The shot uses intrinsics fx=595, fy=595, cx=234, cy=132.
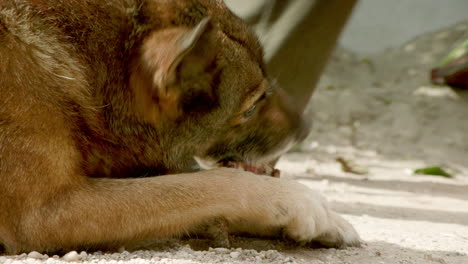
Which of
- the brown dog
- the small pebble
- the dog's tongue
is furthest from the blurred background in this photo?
the small pebble

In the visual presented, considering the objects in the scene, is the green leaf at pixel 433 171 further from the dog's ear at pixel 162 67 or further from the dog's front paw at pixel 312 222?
the dog's ear at pixel 162 67

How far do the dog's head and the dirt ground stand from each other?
443mm

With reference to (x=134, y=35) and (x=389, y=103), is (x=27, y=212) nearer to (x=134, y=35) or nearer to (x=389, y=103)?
(x=134, y=35)

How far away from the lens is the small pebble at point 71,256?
6.47 feet

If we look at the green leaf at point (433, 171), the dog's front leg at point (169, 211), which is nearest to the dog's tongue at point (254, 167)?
the dog's front leg at point (169, 211)

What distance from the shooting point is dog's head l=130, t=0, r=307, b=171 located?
7.18ft

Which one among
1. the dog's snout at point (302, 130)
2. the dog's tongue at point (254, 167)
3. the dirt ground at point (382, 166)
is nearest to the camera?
the dirt ground at point (382, 166)

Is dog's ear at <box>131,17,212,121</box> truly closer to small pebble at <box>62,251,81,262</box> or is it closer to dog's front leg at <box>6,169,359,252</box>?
dog's front leg at <box>6,169,359,252</box>

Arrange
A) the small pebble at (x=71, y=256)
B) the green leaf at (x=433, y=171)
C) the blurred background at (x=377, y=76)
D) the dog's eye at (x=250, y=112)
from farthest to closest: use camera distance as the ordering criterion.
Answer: the green leaf at (x=433, y=171) → the blurred background at (x=377, y=76) → the dog's eye at (x=250, y=112) → the small pebble at (x=71, y=256)

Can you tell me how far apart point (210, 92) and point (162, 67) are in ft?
0.90

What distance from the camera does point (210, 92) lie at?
7.76 feet

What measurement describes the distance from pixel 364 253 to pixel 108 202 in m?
1.03

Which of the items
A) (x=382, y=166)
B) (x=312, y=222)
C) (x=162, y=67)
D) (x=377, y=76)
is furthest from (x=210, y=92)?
(x=377, y=76)

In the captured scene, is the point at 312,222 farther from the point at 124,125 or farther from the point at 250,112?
the point at 124,125
